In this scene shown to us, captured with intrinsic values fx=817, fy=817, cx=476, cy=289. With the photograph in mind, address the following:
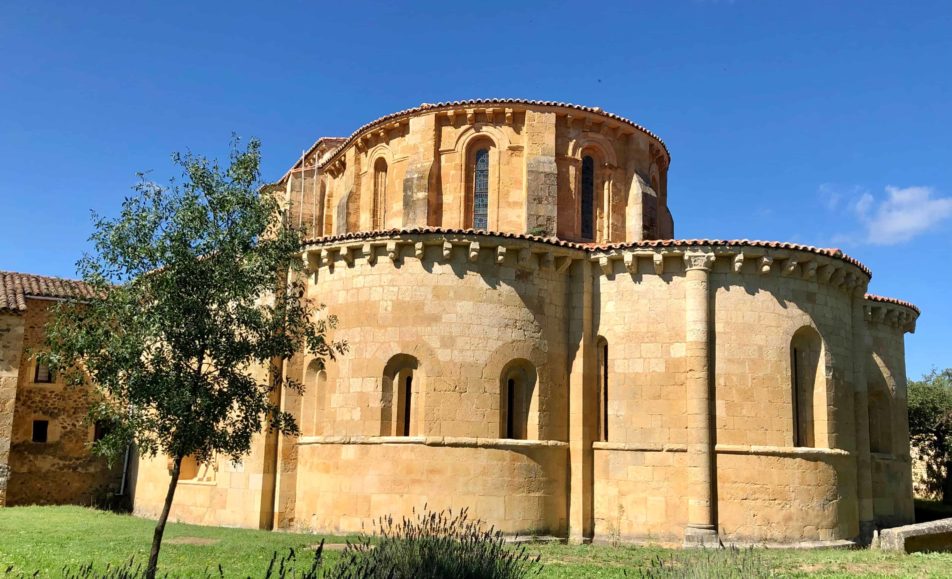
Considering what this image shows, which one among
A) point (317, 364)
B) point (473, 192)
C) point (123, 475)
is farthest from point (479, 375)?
point (123, 475)

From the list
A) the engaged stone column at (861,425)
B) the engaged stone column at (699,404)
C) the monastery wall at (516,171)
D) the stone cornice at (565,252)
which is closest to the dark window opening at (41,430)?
the monastery wall at (516,171)

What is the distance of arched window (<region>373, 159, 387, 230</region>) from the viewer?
23.5 m

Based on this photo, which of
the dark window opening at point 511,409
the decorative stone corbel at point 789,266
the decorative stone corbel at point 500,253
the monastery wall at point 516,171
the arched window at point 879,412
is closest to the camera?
the decorative stone corbel at point 500,253

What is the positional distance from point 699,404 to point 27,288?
881 inches

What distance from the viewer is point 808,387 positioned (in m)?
19.2

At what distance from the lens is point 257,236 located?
12828mm

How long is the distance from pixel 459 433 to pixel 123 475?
49.3 feet

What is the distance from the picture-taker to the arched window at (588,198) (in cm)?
2250

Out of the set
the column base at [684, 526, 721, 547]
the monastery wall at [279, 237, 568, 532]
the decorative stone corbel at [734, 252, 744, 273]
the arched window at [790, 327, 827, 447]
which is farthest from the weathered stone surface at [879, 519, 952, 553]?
the monastery wall at [279, 237, 568, 532]

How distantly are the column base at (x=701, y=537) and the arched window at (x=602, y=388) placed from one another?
275 cm

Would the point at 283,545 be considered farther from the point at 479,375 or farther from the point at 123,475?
the point at 123,475

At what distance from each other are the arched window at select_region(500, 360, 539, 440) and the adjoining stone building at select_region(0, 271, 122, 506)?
49.3 ft

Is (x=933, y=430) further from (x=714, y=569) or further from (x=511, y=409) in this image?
(x=714, y=569)

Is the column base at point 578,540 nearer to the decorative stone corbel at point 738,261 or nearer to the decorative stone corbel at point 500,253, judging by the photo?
the decorative stone corbel at point 500,253
